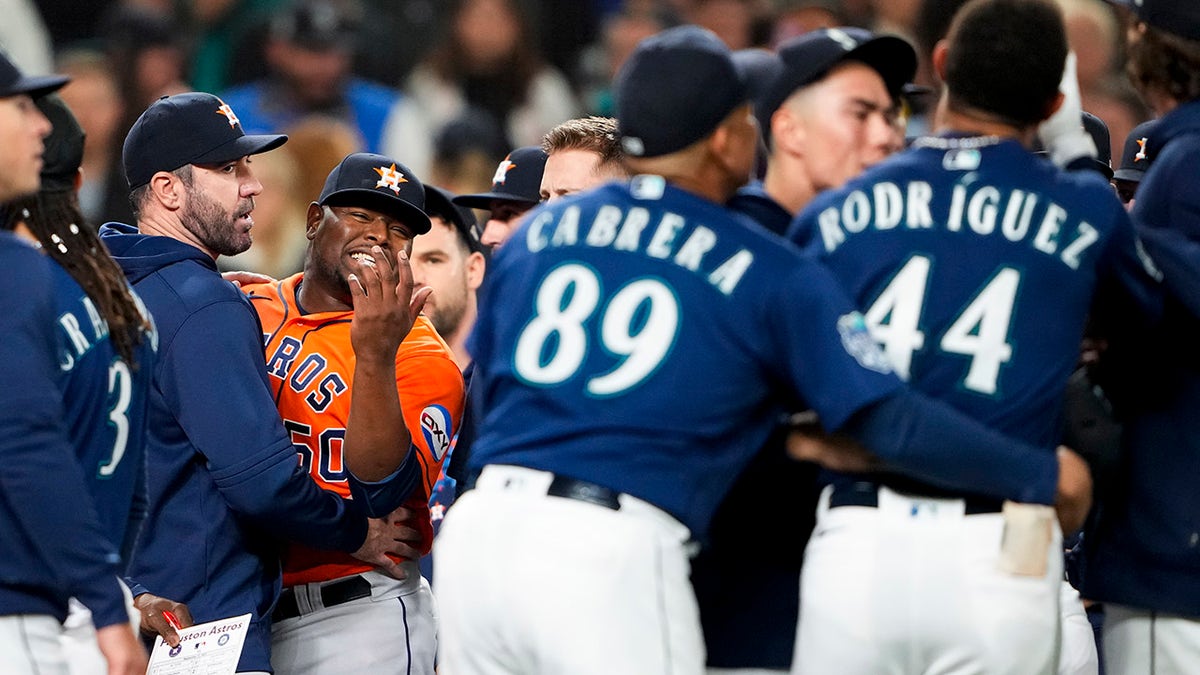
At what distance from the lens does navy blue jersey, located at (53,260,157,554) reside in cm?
316

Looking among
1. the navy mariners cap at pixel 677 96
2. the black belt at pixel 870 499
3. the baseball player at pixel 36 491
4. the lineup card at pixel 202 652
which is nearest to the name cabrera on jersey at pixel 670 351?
the navy mariners cap at pixel 677 96

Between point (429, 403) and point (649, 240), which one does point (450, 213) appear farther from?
point (649, 240)

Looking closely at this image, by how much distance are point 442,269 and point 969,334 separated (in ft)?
10.3

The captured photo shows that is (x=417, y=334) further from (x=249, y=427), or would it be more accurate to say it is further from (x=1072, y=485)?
(x=1072, y=485)

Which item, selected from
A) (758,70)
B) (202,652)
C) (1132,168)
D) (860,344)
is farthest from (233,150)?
(1132,168)

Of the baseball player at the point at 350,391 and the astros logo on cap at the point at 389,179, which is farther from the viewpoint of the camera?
the astros logo on cap at the point at 389,179

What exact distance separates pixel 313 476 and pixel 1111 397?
232cm

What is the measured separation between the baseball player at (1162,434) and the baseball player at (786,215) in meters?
0.63

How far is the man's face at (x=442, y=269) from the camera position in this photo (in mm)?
5781

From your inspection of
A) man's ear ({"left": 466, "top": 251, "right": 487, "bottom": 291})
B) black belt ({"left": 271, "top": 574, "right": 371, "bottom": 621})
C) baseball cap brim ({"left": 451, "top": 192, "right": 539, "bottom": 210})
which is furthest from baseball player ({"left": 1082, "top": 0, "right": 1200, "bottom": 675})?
man's ear ({"left": 466, "top": 251, "right": 487, "bottom": 291})

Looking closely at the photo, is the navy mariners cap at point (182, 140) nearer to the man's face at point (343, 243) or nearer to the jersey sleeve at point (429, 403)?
the man's face at point (343, 243)

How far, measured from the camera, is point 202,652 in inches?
160

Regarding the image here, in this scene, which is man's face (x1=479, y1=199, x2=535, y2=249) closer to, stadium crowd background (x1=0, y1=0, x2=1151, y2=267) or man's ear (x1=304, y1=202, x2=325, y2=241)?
man's ear (x1=304, y1=202, x2=325, y2=241)

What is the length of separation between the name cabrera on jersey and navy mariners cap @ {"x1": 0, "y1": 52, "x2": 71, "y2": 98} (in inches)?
46.0
